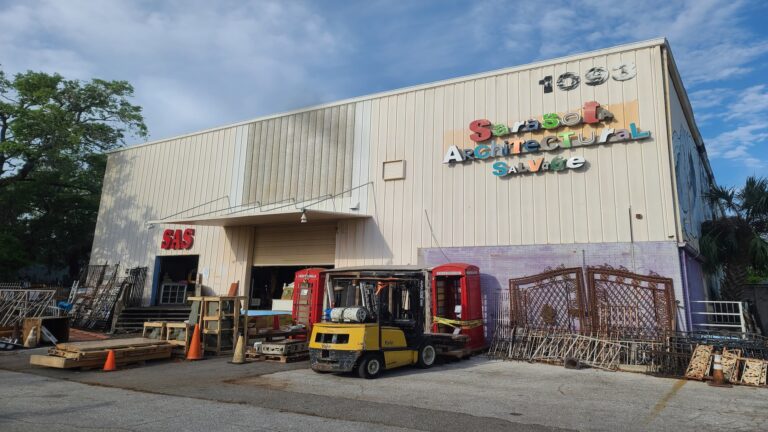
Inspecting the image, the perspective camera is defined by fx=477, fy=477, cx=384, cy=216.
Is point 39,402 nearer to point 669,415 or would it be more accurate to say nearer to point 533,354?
point 669,415

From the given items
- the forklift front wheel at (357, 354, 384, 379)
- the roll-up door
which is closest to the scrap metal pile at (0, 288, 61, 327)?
the roll-up door

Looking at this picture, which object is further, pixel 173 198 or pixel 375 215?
pixel 173 198

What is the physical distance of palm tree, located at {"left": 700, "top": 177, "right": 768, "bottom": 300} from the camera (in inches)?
593

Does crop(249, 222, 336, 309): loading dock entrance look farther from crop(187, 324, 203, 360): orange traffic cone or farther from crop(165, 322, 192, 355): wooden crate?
crop(187, 324, 203, 360): orange traffic cone

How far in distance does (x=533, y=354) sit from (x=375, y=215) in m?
7.74

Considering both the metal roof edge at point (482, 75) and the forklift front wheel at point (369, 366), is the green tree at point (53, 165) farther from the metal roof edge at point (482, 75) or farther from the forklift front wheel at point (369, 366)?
the forklift front wheel at point (369, 366)

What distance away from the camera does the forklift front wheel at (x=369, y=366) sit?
9.71 metres

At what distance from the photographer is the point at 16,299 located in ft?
56.1

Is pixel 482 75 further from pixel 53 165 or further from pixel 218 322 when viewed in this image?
pixel 53 165

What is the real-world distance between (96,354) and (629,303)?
44.2 ft

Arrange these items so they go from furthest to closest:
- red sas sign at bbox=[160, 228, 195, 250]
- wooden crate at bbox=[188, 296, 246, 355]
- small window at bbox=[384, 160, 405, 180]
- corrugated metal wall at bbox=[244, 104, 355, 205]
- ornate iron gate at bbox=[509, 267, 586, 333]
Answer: red sas sign at bbox=[160, 228, 195, 250]
corrugated metal wall at bbox=[244, 104, 355, 205]
small window at bbox=[384, 160, 405, 180]
wooden crate at bbox=[188, 296, 246, 355]
ornate iron gate at bbox=[509, 267, 586, 333]

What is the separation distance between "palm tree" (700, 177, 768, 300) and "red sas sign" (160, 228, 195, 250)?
20.9 metres

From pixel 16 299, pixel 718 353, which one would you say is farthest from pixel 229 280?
pixel 718 353

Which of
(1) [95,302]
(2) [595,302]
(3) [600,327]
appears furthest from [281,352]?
(1) [95,302]
